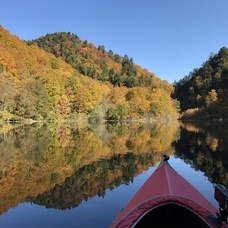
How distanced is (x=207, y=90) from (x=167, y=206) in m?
96.9

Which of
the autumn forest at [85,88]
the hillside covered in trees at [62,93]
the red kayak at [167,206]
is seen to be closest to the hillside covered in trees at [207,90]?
the autumn forest at [85,88]

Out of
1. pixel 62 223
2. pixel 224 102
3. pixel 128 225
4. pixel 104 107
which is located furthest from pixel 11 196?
pixel 224 102

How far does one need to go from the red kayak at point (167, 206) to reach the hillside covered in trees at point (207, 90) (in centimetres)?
7018

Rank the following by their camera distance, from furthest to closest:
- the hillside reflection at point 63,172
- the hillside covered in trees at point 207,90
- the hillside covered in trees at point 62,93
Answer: the hillside covered in trees at point 207,90, the hillside covered in trees at point 62,93, the hillside reflection at point 63,172

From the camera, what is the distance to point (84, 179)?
970 centimetres

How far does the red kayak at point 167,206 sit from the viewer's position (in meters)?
4.51

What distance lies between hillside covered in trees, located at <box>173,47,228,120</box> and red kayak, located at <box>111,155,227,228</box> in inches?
2763

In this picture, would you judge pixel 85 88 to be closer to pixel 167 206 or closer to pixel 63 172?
pixel 63 172

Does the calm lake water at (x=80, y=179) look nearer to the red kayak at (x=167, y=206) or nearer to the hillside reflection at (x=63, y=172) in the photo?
the hillside reflection at (x=63, y=172)

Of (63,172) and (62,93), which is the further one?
(62,93)

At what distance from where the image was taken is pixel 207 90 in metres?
98.1

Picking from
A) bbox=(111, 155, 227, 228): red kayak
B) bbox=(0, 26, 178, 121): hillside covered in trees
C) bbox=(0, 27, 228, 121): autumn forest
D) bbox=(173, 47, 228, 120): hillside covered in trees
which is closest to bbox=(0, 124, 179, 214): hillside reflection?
bbox=(111, 155, 227, 228): red kayak

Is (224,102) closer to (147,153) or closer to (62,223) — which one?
(147,153)

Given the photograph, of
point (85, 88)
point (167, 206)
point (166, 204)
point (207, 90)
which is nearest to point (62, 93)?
point (85, 88)
